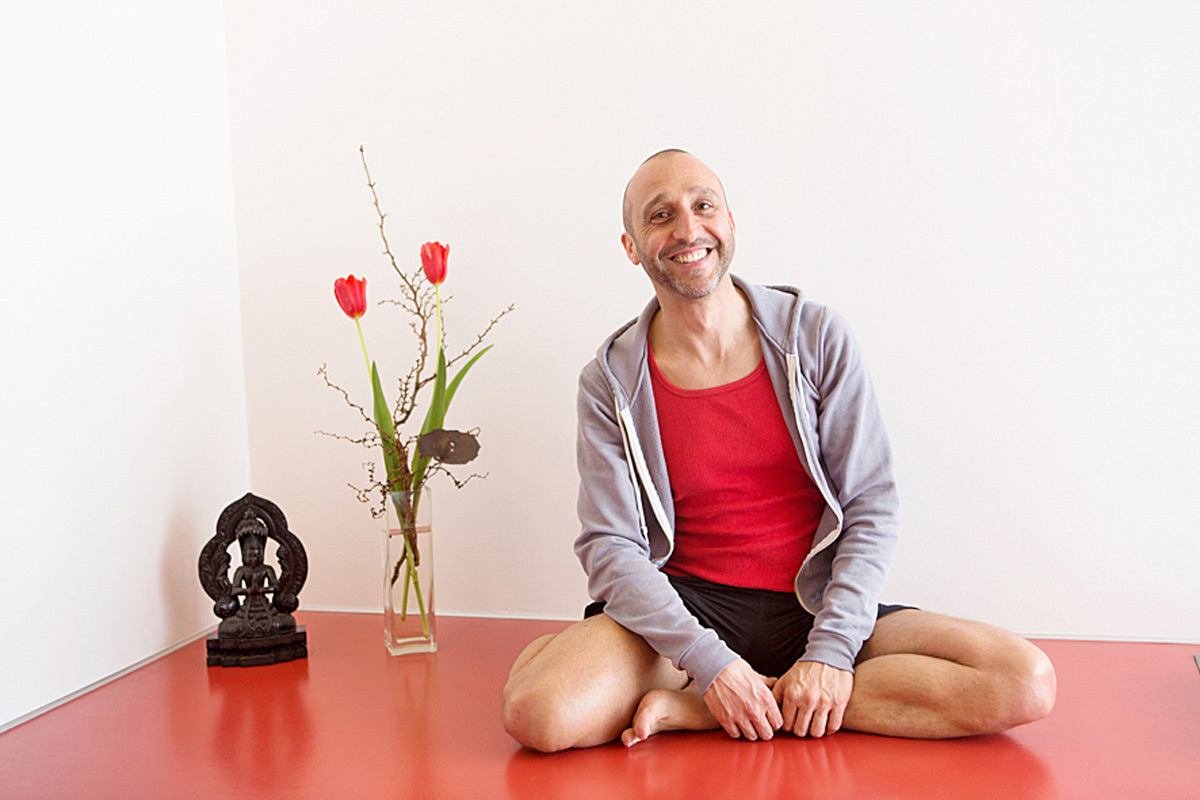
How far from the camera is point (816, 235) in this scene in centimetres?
260

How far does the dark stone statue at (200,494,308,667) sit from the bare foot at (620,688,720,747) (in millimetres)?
1075

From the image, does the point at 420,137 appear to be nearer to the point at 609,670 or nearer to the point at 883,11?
the point at 883,11

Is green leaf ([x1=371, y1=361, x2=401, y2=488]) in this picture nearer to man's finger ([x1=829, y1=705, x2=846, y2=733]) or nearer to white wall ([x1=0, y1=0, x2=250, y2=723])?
white wall ([x1=0, y1=0, x2=250, y2=723])

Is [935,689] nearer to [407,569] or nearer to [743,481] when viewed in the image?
[743,481]

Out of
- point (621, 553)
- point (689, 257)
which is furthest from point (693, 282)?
point (621, 553)

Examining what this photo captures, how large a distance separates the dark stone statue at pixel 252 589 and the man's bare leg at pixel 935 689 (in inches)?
42.8

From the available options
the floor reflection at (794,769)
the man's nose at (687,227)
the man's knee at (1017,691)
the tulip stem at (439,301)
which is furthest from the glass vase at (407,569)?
the man's knee at (1017,691)

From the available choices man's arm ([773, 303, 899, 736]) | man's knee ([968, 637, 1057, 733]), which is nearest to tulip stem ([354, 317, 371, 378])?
man's arm ([773, 303, 899, 736])

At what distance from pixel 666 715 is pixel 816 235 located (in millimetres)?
1276

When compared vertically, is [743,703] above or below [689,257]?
below

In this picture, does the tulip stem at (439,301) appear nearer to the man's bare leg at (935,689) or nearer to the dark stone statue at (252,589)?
the dark stone statue at (252,589)

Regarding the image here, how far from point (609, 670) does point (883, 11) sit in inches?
66.5

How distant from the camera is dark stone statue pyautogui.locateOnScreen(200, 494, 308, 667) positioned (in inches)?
101

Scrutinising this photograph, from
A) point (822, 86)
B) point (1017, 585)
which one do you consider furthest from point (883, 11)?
point (1017, 585)
